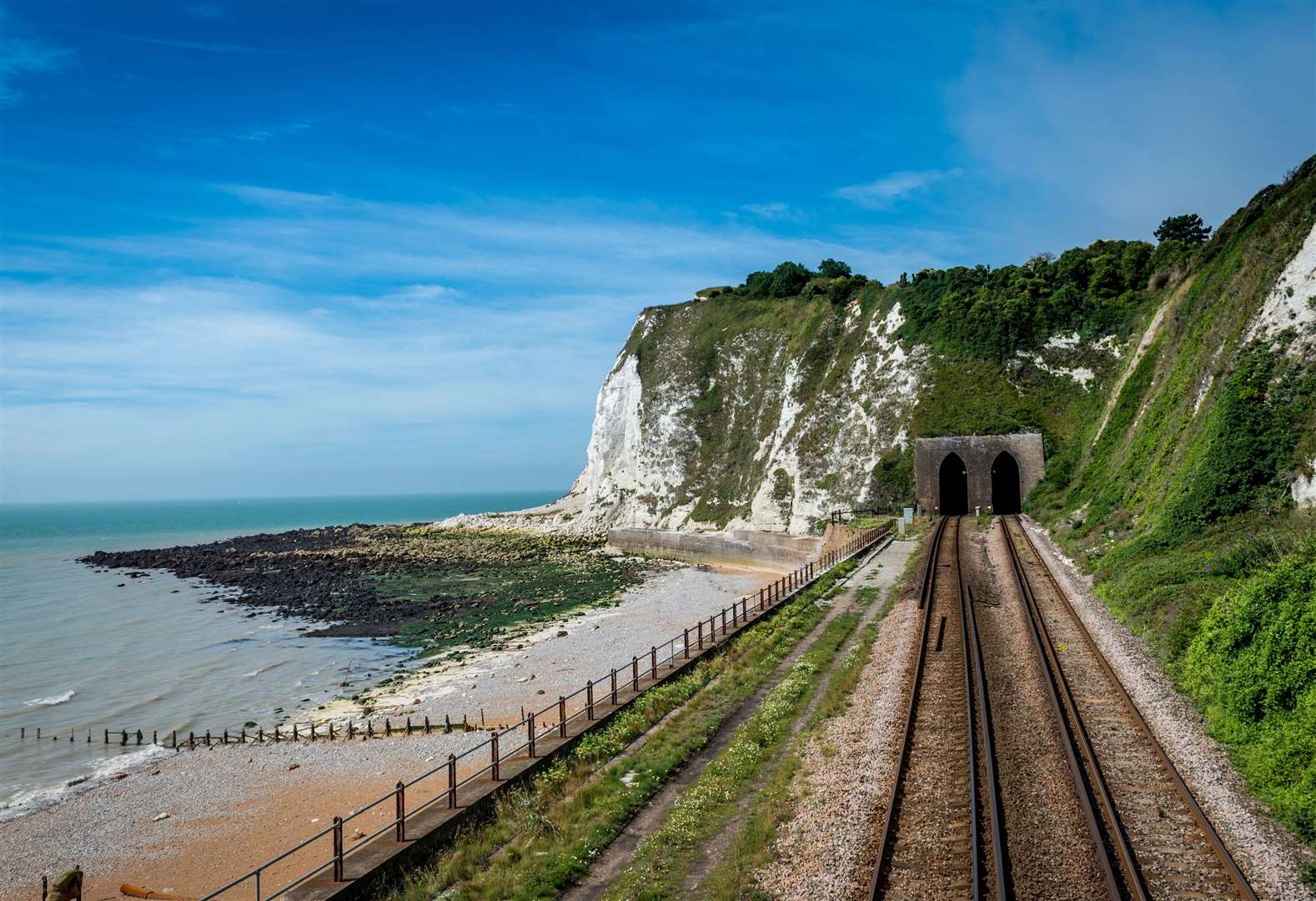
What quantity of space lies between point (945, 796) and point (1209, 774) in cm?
394

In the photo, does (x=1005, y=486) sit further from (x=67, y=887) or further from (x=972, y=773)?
(x=67, y=887)

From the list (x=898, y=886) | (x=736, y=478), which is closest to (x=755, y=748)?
(x=898, y=886)

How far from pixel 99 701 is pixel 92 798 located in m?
11.5

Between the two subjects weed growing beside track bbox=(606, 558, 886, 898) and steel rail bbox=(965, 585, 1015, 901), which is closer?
steel rail bbox=(965, 585, 1015, 901)

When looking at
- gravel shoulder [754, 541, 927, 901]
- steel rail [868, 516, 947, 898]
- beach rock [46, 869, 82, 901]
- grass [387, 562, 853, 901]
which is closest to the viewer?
steel rail [868, 516, 947, 898]

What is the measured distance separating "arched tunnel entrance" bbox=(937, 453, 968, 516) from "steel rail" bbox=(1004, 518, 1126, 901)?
39.1m

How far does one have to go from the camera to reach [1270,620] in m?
13.1

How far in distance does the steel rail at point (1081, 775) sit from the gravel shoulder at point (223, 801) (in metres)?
14.4

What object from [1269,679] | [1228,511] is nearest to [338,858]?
[1269,679]

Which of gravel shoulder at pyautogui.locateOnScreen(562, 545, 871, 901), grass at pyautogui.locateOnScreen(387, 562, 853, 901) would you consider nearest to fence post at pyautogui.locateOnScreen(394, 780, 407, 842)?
grass at pyautogui.locateOnScreen(387, 562, 853, 901)

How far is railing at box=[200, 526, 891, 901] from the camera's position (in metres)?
10.2

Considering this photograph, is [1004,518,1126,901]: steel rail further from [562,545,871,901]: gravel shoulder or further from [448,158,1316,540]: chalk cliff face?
[448,158,1316,540]: chalk cliff face

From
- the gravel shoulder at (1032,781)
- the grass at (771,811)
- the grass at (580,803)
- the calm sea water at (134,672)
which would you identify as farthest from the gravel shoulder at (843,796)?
the calm sea water at (134,672)

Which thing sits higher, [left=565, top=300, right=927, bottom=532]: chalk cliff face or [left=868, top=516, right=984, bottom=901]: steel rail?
[left=565, top=300, right=927, bottom=532]: chalk cliff face
